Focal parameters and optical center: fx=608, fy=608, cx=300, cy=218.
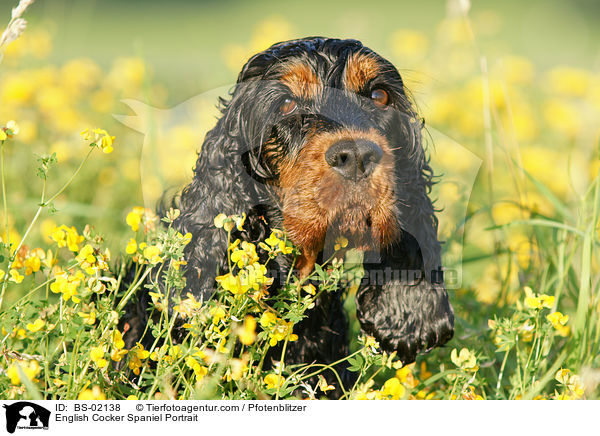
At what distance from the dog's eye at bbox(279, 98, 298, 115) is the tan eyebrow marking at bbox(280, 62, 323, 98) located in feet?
0.13

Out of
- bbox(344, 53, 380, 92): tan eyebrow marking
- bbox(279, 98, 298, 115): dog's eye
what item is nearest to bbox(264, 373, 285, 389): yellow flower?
bbox(279, 98, 298, 115): dog's eye

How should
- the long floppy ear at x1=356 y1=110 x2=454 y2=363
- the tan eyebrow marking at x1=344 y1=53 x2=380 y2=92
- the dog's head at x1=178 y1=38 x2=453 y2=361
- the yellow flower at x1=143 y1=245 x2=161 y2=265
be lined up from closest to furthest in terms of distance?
1. the yellow flower at x1=143 y1=245 x2=161 y2=265
2. the dog's head at x1=178 y1=38 x2=453 y2=361
3. the tan eyebrow marking at x1=344 y1=53 x2=380 y2=92
4. the long floppy ear at x1=356 y1=110 x2=454 y2=363

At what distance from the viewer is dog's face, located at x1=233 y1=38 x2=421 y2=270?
7.39ft

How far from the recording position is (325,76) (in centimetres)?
250

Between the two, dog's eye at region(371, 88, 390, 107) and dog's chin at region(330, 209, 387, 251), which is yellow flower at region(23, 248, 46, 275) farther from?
dog's eye at region(371, 88, 390, 107)

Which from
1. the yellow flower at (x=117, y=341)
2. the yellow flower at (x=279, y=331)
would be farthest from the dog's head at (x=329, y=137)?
the yellow flower at (x=117, y=341)

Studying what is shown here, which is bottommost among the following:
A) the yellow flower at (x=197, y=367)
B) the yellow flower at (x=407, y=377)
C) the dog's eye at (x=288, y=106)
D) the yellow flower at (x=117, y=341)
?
the yellow flower at (x=407, y=377)

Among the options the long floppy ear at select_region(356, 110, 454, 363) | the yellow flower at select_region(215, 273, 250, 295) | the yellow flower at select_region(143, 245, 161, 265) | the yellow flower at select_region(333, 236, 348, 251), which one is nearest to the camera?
the yellow flower at select_region(215, 273, 250, 295)

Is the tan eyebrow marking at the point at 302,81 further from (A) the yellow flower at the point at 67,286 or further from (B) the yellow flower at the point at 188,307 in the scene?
(A) the yellow flower at the point at 67,286

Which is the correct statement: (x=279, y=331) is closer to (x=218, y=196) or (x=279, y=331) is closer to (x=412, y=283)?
(x=218, y=196)

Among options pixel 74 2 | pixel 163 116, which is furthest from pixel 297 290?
pixel 74 2

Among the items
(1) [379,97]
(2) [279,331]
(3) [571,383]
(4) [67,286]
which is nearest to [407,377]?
(3) [571,383]

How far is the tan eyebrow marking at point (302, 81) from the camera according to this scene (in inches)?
98.4
